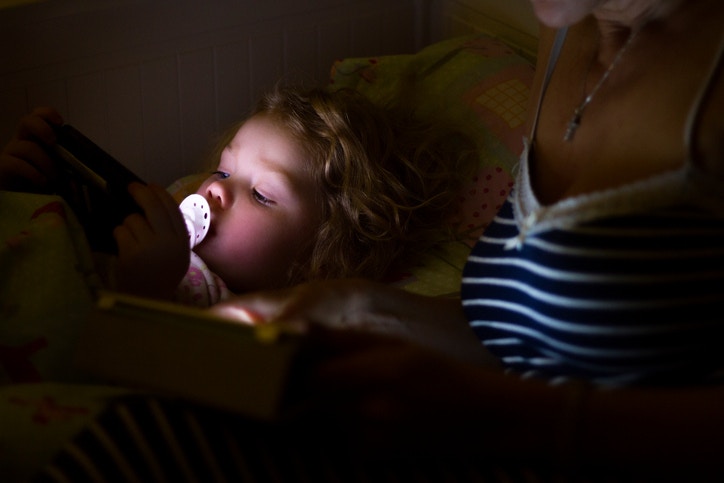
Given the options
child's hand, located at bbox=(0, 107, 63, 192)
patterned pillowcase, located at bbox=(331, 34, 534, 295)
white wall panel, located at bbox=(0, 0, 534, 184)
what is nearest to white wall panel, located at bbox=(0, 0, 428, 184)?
white wall panel, located at bbox=(0, 0, 534, 184)

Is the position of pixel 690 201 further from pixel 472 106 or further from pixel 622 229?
pixel 472 106

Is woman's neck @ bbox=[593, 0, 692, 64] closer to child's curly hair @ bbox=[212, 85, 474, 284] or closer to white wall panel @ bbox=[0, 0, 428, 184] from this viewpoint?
child's curly hair @ bbox=[212, 85, 474, 284]

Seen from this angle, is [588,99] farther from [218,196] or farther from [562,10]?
[218,196]

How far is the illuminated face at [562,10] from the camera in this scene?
996mm

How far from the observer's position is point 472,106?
168 centimetres

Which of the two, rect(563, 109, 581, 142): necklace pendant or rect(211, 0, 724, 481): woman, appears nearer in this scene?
rect(211, 0, 724, 481): woman

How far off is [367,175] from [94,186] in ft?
1.57

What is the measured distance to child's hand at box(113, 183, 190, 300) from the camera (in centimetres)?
115

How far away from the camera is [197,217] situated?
54.8 inches

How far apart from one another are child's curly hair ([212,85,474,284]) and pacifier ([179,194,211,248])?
0.16 m

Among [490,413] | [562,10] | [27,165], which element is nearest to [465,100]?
[562,10]

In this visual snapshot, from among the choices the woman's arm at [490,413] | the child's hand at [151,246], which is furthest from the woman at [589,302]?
the child's hand at [151,246]

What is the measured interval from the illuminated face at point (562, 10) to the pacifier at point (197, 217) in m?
0.61

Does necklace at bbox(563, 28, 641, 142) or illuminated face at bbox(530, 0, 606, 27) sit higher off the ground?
illuminated face at bbox(530, 0, 606, 27)
